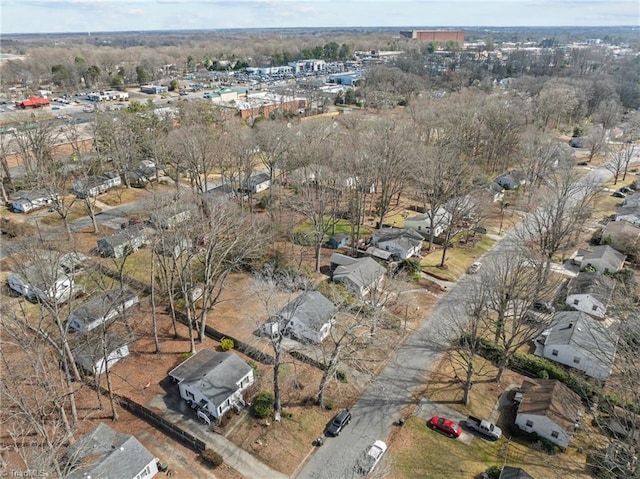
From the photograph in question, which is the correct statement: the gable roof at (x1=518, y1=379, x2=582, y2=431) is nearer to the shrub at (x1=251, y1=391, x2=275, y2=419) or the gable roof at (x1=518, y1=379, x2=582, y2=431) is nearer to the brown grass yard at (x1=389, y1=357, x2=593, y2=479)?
the brown grass yard at (x1=389, y1=357, x2=593, y2=479)

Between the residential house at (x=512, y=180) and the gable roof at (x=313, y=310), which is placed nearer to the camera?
the gable roof at (x=313, y=310)

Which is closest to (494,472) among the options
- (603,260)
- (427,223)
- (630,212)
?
(603,260)

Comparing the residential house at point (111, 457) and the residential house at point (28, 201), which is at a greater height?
the residential house at point (28, 201)

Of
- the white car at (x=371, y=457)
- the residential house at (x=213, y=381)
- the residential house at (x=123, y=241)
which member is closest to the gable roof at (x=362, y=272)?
the residential house at (x=213, y=381)

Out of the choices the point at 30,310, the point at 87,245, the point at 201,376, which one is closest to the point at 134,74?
the point at 87,245

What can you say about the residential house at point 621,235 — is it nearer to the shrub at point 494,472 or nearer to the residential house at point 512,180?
the residential house at point 512,180

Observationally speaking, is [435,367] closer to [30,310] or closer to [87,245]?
[30,310]
